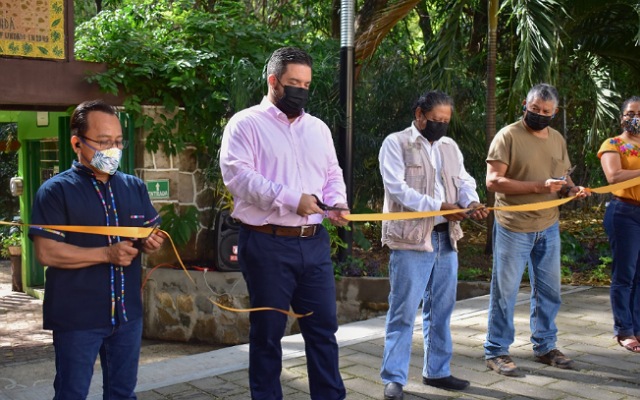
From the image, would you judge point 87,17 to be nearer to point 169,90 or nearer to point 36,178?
point 36,178

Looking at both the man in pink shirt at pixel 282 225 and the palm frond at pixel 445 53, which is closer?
the man in pink shirt at pixel 282 225

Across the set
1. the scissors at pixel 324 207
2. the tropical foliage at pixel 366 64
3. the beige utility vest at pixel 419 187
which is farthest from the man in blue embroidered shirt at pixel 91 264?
the tropical foliage at pixel 366 64

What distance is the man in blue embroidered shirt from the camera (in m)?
3.29

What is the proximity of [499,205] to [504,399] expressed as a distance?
1.31 m

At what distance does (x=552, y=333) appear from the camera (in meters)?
5.27

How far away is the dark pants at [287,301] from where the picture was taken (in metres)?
3.85

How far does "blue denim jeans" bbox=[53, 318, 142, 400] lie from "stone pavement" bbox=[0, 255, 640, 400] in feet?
4.01

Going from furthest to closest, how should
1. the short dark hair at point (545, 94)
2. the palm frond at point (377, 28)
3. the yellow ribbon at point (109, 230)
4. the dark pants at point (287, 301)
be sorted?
the palm frond at point (377, 28) < the short dark hair at point (545, 94) < the dark pants at point (287, 301) < the yellow ribbon at point (109, 230)

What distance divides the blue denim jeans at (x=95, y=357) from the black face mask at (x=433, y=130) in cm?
207

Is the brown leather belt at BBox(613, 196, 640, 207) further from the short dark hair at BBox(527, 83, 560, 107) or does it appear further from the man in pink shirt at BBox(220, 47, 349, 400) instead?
the man in pink shirt at BBox(220, 47, 349, 400)

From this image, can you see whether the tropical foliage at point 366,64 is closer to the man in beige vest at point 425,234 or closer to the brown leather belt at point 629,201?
the brown leather belt at point 629,201

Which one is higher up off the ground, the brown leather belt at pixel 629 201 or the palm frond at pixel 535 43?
the palm frond at pixel 535 43

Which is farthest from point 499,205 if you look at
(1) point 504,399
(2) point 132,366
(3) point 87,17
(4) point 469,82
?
(3) point 87,17

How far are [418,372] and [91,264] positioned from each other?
8.50 feet
